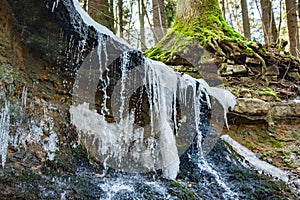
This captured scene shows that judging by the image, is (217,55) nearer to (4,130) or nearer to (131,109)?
(131,109)

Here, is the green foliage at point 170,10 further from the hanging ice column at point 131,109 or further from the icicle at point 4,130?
the icicle at point 4,130

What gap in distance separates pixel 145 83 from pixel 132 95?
25 centimetres

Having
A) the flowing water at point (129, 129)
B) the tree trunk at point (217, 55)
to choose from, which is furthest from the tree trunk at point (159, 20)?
the flowing water at point (129, 129)

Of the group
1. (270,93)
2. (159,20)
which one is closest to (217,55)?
(270,93)

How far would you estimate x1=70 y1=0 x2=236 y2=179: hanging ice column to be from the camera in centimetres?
296

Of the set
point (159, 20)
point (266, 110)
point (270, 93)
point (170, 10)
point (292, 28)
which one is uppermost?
point (170, 10)

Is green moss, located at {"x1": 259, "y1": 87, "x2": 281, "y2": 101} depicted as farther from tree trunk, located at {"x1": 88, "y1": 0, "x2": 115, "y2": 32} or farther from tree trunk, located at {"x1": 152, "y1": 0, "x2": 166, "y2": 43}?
tree trunk, located at {"x1": 152, "y1": 0, "x2": 166, "y2": 43}

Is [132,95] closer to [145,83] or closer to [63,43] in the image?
[145,83]

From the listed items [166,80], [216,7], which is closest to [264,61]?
[216,7]

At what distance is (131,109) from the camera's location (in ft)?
11.3

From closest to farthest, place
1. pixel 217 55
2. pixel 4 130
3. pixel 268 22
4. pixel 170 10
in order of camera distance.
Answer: pixel 4 130
pixel 217 55
pixel 268 22
pixel 170 10

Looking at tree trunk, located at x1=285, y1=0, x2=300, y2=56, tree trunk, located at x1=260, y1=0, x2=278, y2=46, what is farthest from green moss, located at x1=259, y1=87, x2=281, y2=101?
tree trunk, located at x1=260, y1=0, x2=278, y2=46

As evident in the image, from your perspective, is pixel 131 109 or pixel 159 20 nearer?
pixel 131 109

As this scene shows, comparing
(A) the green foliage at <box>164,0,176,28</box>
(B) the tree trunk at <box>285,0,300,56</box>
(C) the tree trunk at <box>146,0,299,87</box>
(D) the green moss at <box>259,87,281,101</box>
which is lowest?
(D) the green moss at <box>259,87,281,101</box>
